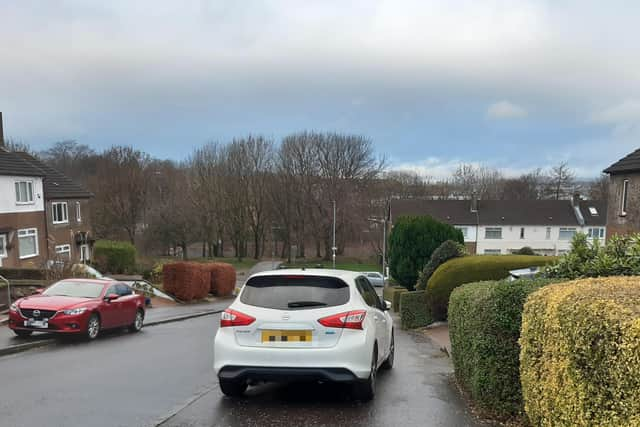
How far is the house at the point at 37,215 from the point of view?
88.4 feet

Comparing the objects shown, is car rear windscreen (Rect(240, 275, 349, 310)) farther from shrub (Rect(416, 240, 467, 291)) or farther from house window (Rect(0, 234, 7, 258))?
house window (Rect(0, 234, 7, 258))

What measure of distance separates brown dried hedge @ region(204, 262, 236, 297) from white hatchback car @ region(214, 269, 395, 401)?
943 inches

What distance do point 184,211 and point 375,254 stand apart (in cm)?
2573

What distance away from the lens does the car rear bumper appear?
551 centimetres

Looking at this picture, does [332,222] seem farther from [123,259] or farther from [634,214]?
[634,214]

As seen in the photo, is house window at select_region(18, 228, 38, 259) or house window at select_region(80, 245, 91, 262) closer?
house window at select_region(18, 228, 38, 259)

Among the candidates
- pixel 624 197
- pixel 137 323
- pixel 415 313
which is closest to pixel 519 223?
pixel 624 197

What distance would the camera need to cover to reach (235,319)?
5.83 metres

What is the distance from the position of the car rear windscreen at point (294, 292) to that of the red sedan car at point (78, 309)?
683 cm

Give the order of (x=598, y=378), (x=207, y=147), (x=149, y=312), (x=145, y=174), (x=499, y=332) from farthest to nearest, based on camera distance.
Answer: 1. (x=207, y=147)
2. (x=145, y=174)
3. (x=149, y=312)
4. (x=499, y=332)
5. (x=598, y=378)

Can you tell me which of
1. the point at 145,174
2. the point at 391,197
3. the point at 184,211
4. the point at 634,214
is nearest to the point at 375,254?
the point at 391,197

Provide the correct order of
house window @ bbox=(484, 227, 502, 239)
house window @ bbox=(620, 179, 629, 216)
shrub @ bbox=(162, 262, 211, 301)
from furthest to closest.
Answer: house window @ bbox=(484, 227, 502, 239), shrub @ bbox=(162, 262, 211, 301), house window @ bbox=(620, 179, 629, 216)

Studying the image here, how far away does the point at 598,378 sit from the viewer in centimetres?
319

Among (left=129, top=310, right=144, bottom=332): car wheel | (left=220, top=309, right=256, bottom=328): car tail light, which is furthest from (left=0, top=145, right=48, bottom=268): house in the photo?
(left=220, top=309, right=256, bottom=328): car tail light
